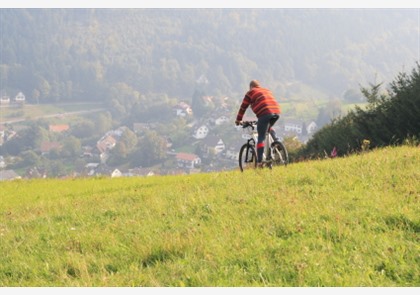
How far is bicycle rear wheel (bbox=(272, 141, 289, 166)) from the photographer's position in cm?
1327

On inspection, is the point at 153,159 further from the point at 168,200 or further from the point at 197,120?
the point at 168,200

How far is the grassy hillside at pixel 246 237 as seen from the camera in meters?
5.41

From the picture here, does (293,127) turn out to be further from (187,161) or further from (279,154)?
(279,154)

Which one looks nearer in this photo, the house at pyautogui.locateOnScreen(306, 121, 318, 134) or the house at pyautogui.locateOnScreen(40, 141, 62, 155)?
the house at pyautogui.locateOnScreen(40, 141, 62, 155)

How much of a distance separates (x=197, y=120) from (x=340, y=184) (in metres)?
181

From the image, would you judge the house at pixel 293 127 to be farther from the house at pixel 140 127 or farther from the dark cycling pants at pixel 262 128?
the dark cycling pants at pixel 262 128

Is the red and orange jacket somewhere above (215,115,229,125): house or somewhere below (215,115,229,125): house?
below

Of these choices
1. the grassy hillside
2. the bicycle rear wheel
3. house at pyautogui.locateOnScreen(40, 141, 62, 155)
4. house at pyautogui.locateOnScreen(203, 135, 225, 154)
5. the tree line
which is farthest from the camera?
house at pyautogui.locateOnScreen(40, 141, 62, 155)

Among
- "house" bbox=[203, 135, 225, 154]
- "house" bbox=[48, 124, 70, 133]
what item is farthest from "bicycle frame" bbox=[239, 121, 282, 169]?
"house" bbox=[48, 124, 70, 133]

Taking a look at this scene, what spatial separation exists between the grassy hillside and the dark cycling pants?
236cm

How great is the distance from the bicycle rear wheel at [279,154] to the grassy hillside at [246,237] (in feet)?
7.66

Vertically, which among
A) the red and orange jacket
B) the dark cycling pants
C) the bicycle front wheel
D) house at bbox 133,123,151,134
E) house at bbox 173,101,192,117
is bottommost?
the bicycle front wheel

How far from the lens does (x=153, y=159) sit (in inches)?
5128

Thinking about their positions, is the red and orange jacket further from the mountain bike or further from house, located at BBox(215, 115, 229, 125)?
house, located at BBox(215, 115, 229, 125)
